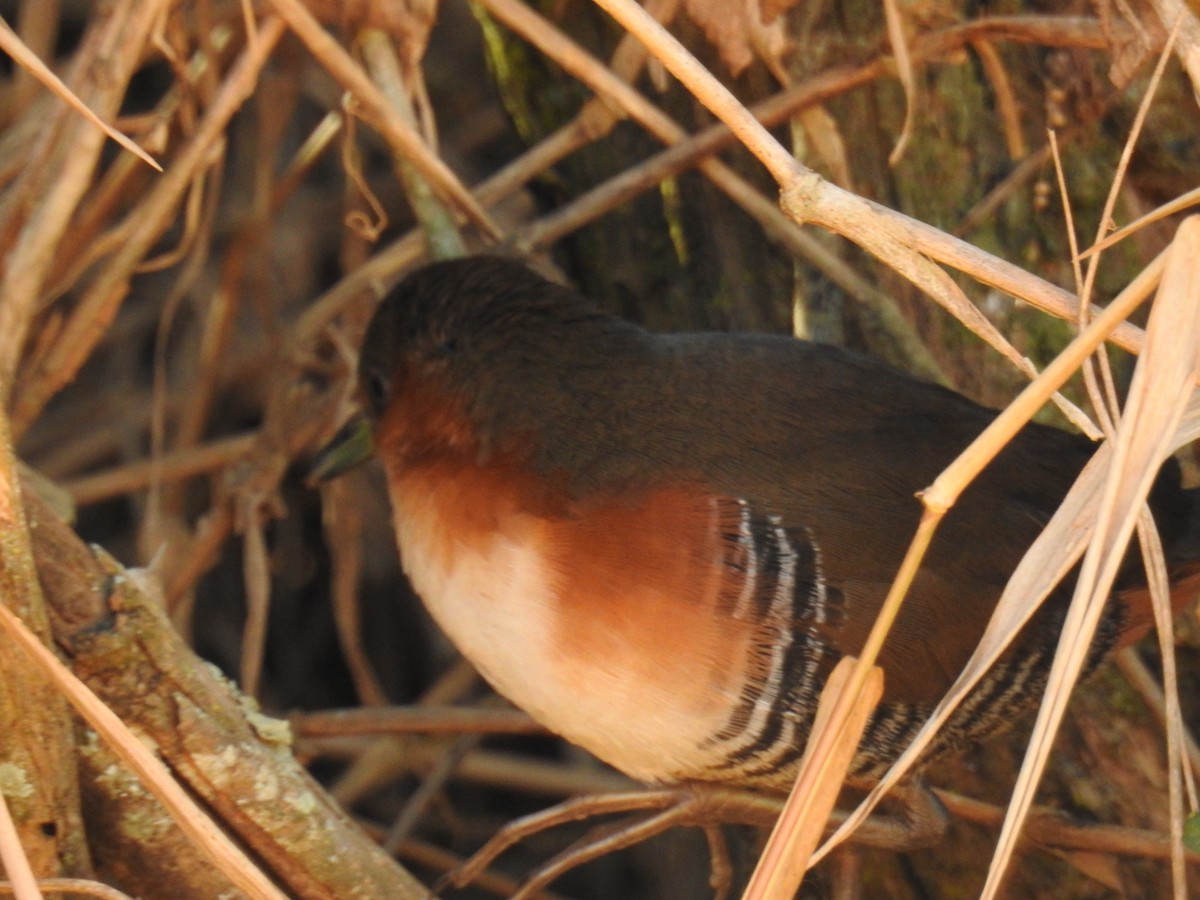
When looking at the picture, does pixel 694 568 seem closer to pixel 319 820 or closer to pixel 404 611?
pixel 319 820

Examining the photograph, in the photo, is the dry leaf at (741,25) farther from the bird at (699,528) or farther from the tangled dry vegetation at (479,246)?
the bird at (699,528)

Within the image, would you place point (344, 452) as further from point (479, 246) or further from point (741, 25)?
point (741, 25)

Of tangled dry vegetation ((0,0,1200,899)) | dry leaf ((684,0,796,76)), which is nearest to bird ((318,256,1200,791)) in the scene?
tangled dry vegetation ((0,0,1200,899))

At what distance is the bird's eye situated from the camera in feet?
6.81

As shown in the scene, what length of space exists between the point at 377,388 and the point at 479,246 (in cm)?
30

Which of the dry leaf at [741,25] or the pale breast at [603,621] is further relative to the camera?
the dry leaf at [741,25]

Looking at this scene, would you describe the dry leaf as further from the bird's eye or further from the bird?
the bird's eye

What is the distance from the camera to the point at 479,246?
2260mm

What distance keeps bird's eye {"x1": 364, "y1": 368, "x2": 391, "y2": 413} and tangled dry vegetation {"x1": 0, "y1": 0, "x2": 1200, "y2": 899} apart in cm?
21

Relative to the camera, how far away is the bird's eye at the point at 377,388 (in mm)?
2076

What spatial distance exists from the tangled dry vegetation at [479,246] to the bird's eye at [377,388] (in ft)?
0.69

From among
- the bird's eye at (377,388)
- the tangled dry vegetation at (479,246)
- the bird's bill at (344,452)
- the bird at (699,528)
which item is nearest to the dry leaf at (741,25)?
the tangled dry vegetation at (479,246)

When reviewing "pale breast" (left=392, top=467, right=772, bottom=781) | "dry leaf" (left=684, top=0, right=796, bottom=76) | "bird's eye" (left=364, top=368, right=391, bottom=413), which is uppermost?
"dry leaf" (left=684, top=0, right=796, bottom=76)

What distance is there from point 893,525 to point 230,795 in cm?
79
